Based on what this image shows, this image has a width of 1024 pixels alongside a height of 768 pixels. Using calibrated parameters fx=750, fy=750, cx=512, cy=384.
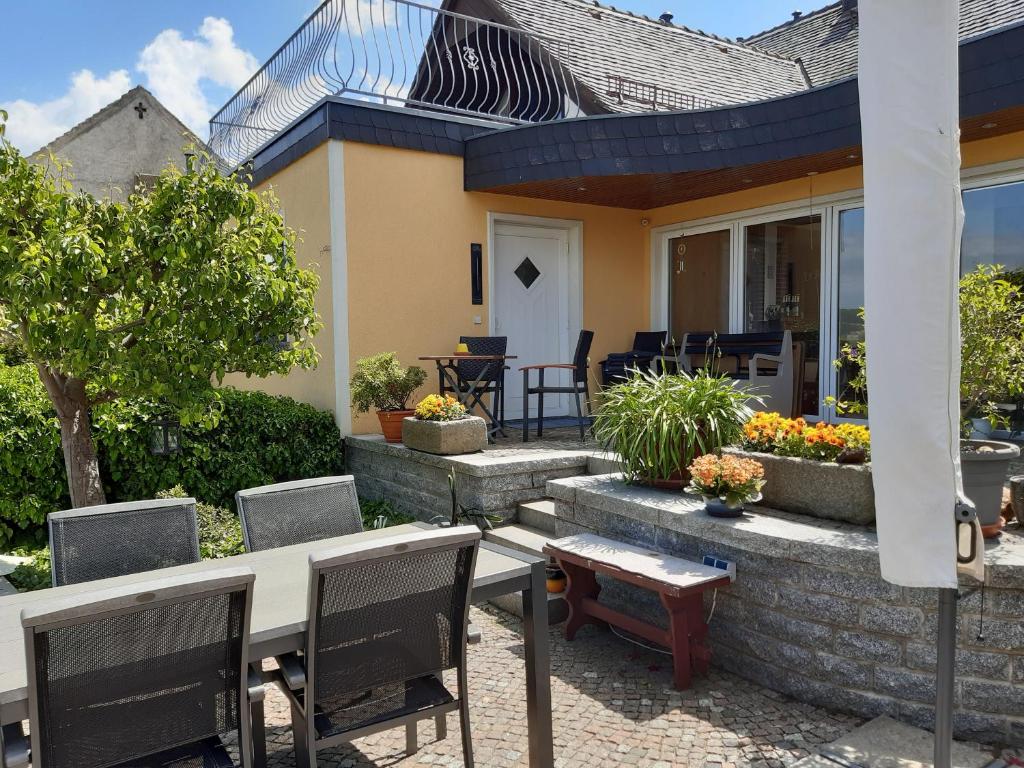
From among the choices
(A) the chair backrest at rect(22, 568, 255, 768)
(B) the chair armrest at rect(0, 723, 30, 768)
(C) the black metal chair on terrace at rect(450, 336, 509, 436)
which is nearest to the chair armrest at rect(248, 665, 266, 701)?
(A) the chair backrest at rect(22, 568, 255, 768)

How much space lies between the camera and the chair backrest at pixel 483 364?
6.51 metres

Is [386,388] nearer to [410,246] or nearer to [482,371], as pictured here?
[482,371]

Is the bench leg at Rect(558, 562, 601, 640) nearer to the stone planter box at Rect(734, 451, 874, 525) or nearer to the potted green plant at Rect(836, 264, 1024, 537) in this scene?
the stone planter box at Rect(734, 451, 874, 525)

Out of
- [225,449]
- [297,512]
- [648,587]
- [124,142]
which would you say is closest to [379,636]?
[297,512]

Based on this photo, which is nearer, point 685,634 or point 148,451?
point 685,634

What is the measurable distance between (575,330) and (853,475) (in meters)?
4.90

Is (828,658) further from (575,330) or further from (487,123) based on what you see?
(487,123)

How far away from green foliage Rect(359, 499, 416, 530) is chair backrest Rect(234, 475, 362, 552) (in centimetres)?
234

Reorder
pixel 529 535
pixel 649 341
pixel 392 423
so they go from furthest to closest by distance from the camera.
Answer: pixel 649 341 < pixel 392 423 < pixel 529 535

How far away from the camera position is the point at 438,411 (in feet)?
18.7

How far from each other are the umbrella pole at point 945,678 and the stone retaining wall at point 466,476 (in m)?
3.36

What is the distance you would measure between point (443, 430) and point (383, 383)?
947 mm

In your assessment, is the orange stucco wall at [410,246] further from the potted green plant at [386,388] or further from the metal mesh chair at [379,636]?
the metal mesh chair at [379,636]

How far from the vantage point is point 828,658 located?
10.4ft
